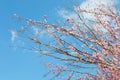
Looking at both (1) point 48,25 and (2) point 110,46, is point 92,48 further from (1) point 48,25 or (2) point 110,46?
(1) point 48,25

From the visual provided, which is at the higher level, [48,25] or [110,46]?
[48,25]

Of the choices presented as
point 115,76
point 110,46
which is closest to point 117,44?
point 110,46

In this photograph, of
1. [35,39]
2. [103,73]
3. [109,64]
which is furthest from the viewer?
[103,73]

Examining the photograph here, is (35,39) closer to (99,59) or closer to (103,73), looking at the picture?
(99,59)

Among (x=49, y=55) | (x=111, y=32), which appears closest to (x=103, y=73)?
(x=111, y=32)

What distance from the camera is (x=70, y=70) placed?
11109mm

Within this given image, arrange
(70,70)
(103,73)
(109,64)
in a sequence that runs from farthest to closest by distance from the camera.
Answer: (103,73)
(70,70)
(109,64)

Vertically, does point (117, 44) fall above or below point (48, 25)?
below

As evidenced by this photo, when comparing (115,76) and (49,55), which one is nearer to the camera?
(49,55)

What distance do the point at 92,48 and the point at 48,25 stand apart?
61.2 inches

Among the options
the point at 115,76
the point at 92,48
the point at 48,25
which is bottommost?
the point at 115,76

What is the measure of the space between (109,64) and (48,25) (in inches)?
90.7

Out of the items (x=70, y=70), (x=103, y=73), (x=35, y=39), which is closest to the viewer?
(x=35, y=39)

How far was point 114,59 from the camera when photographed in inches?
383
